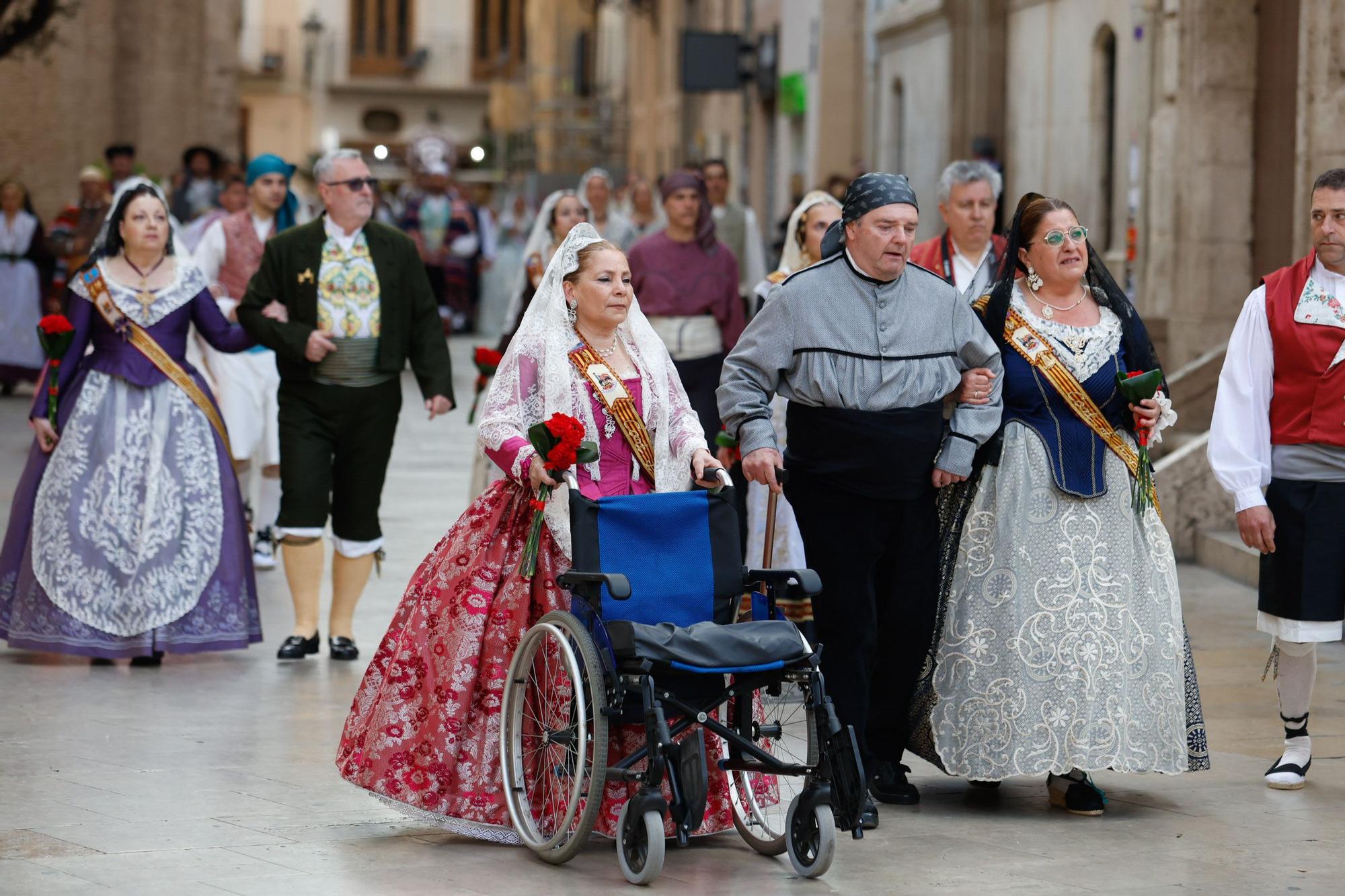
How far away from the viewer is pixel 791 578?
590 centimetres

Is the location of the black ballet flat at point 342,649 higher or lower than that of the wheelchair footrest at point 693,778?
lower

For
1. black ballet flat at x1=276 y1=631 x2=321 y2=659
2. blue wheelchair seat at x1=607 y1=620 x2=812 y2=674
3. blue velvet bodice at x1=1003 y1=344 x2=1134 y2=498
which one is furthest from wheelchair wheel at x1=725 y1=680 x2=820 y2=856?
black ballet flat at x1=276 y1=631 x2=321 y2=659

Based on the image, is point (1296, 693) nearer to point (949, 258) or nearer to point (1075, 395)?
point (1075, 395)

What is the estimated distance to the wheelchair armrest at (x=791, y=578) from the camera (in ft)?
18.8

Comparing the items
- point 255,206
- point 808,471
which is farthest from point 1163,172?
point 808,471

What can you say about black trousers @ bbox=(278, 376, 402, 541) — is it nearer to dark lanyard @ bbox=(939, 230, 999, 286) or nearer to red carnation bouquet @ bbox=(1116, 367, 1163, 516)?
dark lanyard @ bbox=(939, 230, 999, 286)

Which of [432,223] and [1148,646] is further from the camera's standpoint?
[432,223]

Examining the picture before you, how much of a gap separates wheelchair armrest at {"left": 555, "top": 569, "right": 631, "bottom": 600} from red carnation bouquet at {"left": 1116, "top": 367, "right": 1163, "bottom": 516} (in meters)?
1.68

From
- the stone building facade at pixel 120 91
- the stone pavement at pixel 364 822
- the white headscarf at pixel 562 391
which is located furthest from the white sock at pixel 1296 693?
the stone building facade at pixel 120 91

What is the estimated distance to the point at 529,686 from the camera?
6.04m

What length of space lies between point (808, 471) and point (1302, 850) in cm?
176

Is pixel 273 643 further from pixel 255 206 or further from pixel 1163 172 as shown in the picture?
pixel 1163 172

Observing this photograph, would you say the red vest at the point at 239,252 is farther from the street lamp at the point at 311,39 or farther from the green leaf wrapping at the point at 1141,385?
the street lamp at the point at 311,39

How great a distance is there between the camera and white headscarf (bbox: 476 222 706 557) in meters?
6.24
